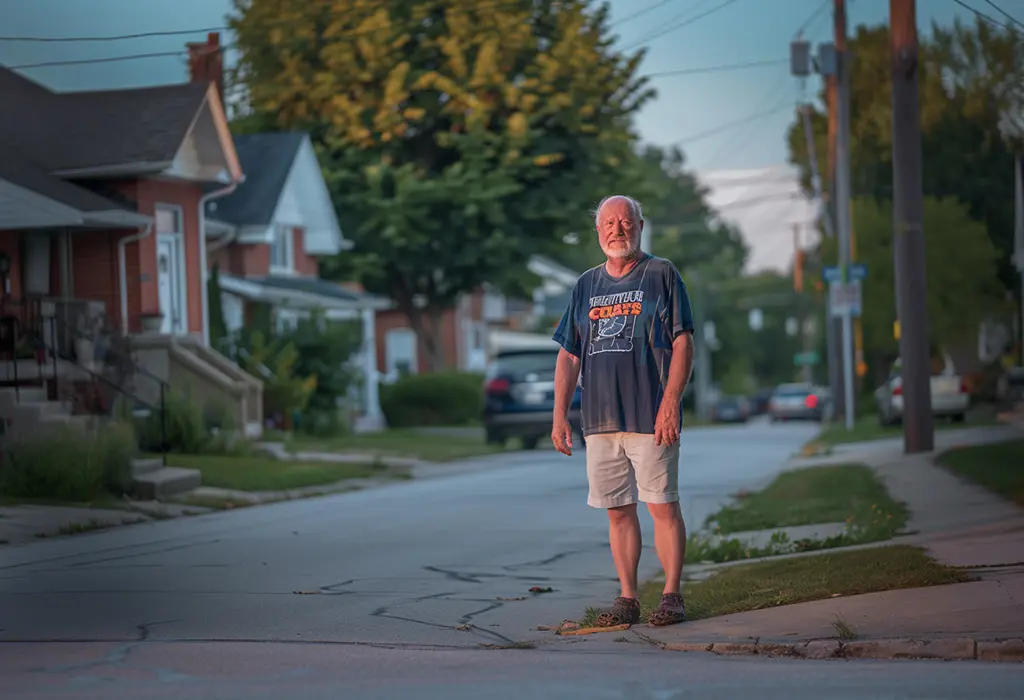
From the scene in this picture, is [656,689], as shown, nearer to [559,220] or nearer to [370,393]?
[559,220]

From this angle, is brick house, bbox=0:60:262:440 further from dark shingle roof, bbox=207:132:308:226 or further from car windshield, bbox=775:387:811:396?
car windshield, bbox=775:387:811:396

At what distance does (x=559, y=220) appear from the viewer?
141 feet

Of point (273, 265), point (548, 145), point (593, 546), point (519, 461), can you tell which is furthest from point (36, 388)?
point (548, 145)

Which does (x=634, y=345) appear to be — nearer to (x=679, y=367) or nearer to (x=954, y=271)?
(x=679, y=367)

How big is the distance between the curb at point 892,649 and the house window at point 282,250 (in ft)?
109

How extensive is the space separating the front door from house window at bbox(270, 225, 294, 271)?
37.9 feet

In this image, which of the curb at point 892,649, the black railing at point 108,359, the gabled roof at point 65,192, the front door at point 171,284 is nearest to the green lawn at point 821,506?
the curb at point 892,649

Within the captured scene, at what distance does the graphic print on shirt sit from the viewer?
8234mm

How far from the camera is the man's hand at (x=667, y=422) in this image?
26.4ft

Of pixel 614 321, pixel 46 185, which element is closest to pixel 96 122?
pixel 46 185

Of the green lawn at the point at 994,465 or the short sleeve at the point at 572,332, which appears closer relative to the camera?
the short sleeve at the point at 572,332

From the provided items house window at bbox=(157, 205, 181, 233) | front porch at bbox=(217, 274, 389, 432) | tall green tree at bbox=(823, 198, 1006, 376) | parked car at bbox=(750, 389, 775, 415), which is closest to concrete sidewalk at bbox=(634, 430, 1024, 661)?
house window at bbox=(157, 205, 181, 233)

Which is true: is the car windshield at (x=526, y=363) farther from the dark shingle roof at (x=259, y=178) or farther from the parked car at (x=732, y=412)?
the parked car at (x=732, y=412)

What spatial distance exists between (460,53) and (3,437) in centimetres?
2343
